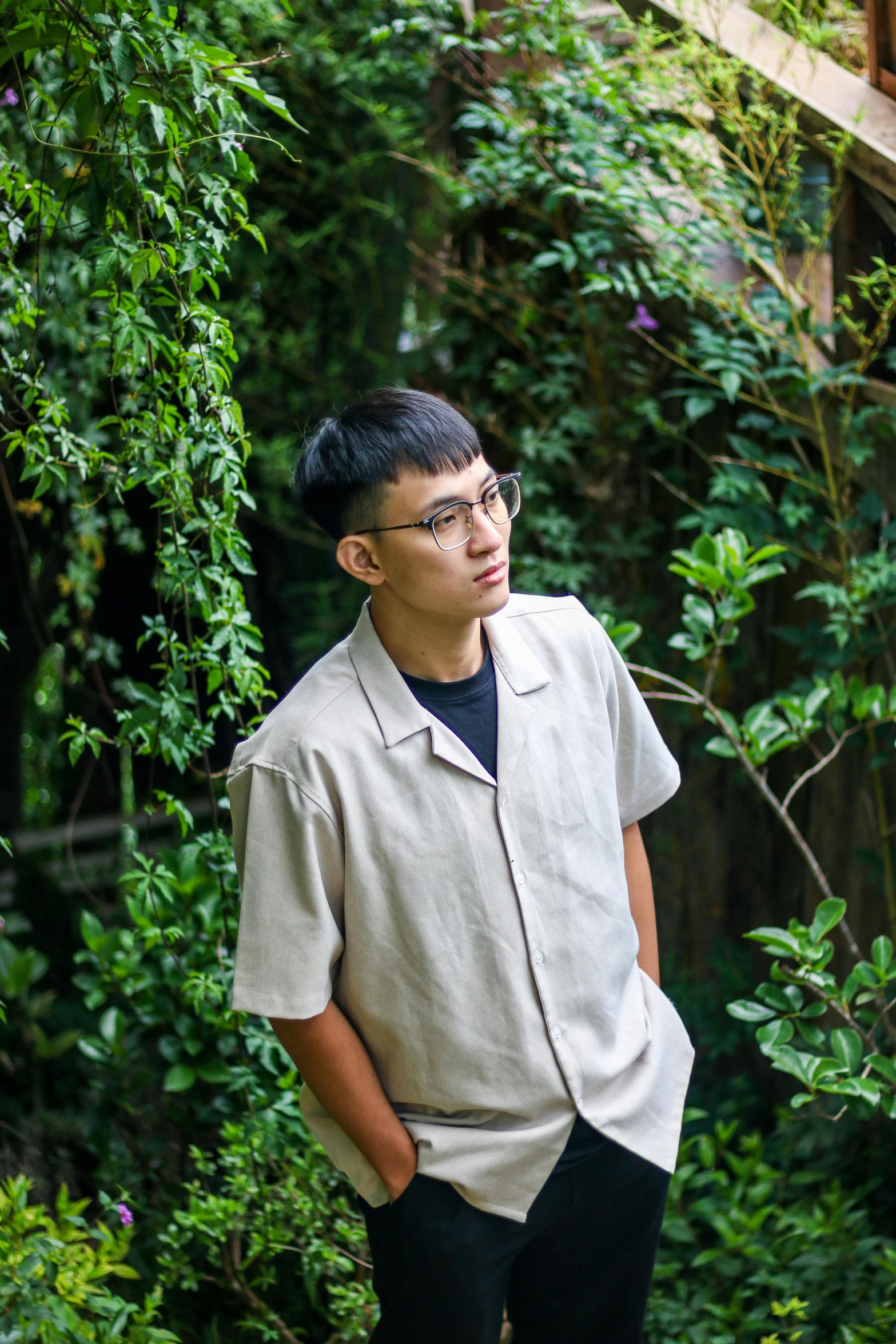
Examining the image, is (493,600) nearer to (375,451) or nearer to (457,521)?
(457,521)

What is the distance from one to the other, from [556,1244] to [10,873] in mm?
3437

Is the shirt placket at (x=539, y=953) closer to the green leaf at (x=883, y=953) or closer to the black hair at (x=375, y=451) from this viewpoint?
the black hair at (x=375, y=451)

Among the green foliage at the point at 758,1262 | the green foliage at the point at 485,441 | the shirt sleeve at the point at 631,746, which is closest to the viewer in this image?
the shirt sleeve at the point at 631,746

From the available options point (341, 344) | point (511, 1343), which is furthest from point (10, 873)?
point (511, 1343)

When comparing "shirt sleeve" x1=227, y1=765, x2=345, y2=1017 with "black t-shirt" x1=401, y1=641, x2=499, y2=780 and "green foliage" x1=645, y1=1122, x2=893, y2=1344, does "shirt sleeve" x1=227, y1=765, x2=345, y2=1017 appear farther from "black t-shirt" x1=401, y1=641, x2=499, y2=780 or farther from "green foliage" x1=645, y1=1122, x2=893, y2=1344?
"green foliage" x1=645, y1=1122, x2=893, y2=1344

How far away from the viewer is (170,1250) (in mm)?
2023

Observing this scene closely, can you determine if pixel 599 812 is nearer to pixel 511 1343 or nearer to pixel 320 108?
pixel 511 1343

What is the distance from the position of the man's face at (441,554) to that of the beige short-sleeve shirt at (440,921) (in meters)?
0.11

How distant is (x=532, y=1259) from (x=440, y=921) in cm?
48

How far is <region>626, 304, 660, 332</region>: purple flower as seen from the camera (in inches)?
91.7

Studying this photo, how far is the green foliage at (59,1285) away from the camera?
1503 mm

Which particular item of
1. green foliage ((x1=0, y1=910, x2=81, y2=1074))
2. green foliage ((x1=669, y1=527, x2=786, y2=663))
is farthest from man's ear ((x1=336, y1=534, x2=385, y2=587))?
green foliage ((x1=0, y1=910, x2=81, y2=1074))

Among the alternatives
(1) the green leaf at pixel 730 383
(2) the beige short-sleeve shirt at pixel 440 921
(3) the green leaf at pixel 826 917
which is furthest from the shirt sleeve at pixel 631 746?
(1) the green leaf at pixel 730 383

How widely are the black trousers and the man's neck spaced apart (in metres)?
0.58
